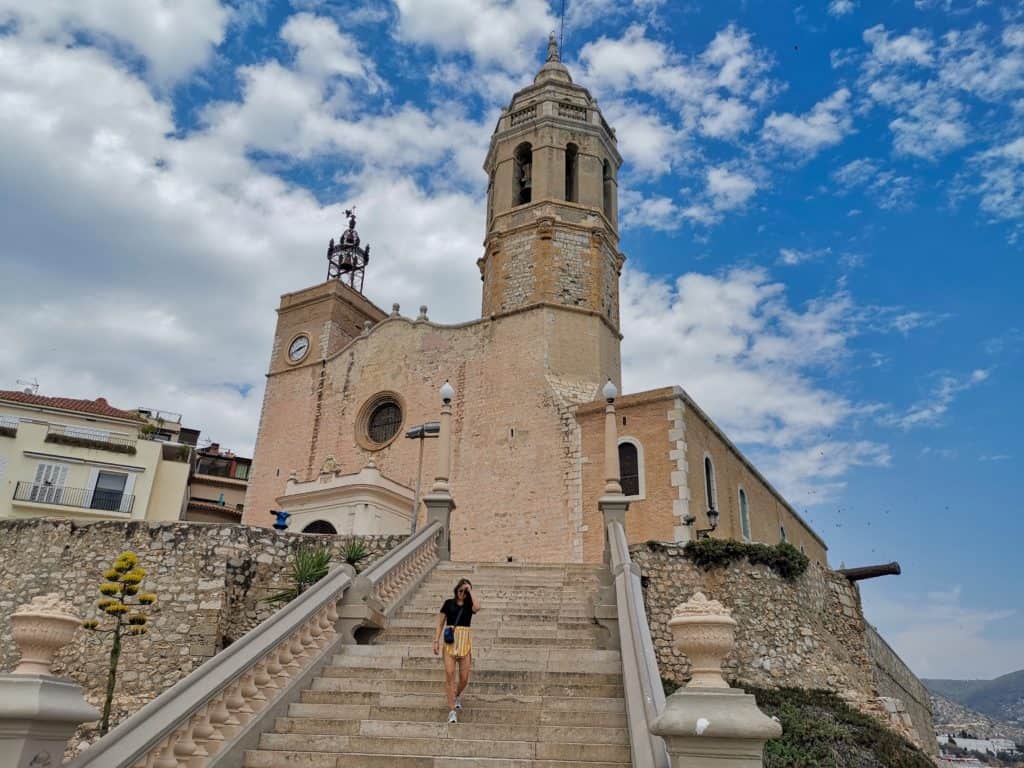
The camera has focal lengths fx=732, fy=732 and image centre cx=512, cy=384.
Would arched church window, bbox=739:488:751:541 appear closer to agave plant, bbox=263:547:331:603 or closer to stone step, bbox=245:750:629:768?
agave plant, bbox=263:547:331:603

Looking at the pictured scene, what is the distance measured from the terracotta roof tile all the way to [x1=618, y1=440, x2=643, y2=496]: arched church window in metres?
23.4

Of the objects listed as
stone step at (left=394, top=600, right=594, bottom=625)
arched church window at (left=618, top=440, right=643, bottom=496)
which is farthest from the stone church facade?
stone step at (left=394, top=600, right=594, bottom=625)

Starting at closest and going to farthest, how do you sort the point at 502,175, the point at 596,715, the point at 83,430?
the point at 596,715 → the point at 502,175 → the point at 83,430

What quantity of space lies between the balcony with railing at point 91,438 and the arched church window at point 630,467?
19.4 meters

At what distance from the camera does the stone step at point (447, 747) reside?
5840mm

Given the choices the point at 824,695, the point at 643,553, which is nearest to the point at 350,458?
the point at 643,553

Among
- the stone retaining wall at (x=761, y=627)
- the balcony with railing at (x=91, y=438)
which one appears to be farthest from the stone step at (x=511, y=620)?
the balcony with railing at (x=91, y=438)

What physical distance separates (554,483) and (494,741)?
13.9 m

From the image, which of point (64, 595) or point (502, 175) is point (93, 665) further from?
point (502, 175)

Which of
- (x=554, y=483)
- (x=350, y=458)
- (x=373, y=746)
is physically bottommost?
(x=373, y=746)

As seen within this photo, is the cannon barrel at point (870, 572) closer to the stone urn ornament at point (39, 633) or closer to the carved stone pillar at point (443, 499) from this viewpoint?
the carved stone pillar at point (443, 499)

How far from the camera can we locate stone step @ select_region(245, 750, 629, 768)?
5.68 meters

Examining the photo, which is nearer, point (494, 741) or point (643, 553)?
point (494, 741)

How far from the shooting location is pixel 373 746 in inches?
241
